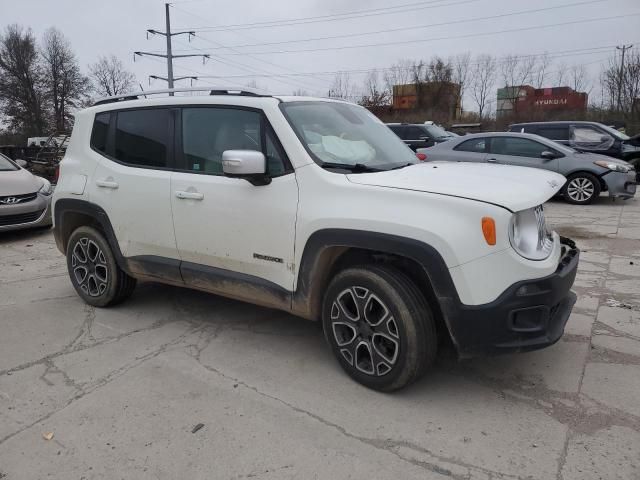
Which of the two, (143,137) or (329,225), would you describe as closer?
(329,225)

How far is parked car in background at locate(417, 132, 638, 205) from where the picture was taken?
1031 cm

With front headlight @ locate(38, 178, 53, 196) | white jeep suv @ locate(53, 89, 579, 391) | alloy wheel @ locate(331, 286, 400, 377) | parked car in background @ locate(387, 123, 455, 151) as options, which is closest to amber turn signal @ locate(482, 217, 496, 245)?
white jeep suv @ locate(53, 89, 579, 391)

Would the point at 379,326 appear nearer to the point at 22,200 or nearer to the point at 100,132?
the point at 100,132

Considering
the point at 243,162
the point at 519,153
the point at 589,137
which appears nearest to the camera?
the point at 243,162

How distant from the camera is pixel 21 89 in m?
47.0

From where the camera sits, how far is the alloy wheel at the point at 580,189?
34.3 feet

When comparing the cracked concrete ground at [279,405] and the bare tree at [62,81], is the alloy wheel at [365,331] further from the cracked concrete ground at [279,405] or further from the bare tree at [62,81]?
the bare tree at [62,81]

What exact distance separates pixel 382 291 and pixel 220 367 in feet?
4.41

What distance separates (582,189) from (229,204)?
9.35 metres

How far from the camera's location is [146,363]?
3598 millimetres

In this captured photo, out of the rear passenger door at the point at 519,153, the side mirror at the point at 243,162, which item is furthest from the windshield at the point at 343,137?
the rear passenger door at the point at 519,153

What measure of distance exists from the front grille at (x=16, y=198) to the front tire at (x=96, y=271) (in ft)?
13.7

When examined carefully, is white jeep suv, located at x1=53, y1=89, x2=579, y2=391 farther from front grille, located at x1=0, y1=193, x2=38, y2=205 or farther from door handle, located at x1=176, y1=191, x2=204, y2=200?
front grille, located at x1=0, y1=193, x2=38, y2=205

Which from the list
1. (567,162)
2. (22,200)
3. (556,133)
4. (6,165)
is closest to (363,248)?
(22,200)
